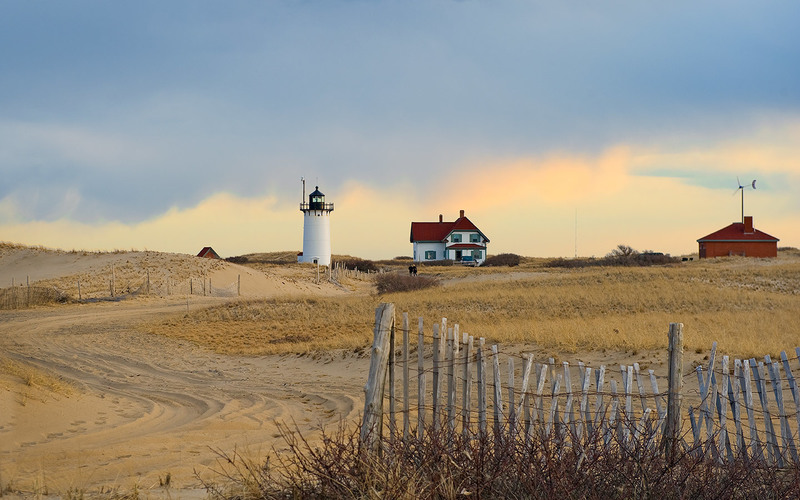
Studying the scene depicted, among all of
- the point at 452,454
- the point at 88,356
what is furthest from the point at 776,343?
the point at 88,356

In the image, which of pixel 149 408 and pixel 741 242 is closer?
pixel 149 408

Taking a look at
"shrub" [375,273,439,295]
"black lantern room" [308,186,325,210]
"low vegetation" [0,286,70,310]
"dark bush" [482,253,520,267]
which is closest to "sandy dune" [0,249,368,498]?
"low vegetation" [0,286,70,310]

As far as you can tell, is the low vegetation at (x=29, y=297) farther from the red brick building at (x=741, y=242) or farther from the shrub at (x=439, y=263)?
the red brick building at (x=741, y=242)

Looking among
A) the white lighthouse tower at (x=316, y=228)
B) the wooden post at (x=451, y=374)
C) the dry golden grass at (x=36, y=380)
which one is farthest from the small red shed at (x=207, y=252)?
the wooden post at (x=451, y=374)

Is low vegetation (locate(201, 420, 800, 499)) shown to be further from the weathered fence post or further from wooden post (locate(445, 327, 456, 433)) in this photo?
wooden post (locate(445, 327, 456, 433))

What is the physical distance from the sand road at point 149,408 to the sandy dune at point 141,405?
0.08 feet

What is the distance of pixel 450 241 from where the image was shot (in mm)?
81812

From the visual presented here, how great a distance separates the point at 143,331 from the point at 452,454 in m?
24.5

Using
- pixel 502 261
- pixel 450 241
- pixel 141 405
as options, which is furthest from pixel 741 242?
pixel 141 405

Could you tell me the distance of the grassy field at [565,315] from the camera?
62.2 feet

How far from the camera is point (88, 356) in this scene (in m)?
21.8

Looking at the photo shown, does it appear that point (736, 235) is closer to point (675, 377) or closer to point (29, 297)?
point (29, 297)

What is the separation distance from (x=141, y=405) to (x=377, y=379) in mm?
8227

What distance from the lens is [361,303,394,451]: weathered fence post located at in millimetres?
7152
